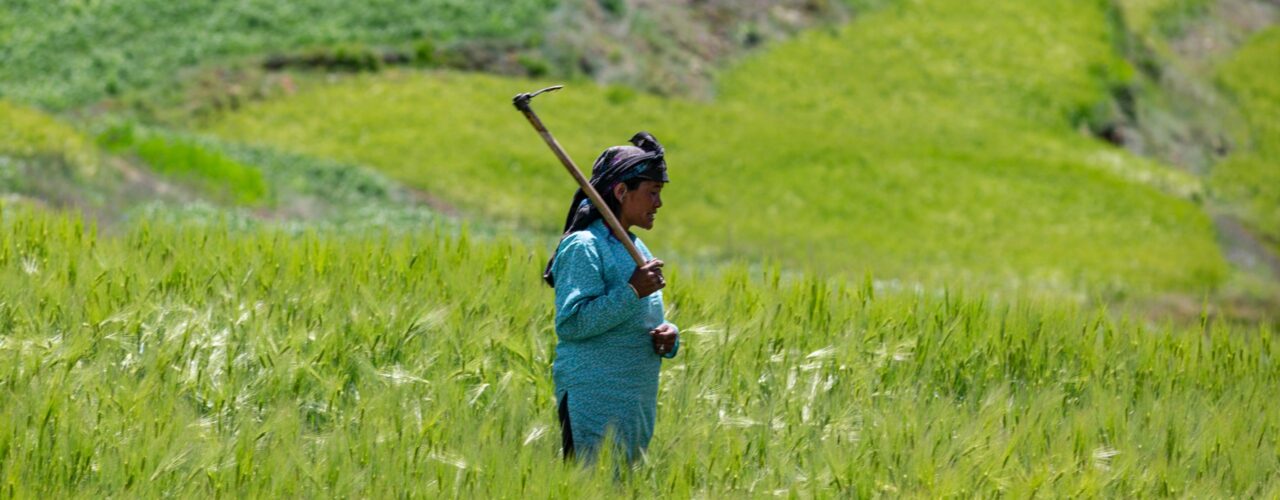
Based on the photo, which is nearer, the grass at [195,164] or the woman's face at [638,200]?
the woman's face at [638,200]

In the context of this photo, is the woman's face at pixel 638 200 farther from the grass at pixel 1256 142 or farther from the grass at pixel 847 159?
the grass at pixel 1256 142

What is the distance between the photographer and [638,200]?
718cm

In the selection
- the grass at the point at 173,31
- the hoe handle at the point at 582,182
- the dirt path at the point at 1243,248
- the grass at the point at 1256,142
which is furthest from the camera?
the grass at the point at 1256,142

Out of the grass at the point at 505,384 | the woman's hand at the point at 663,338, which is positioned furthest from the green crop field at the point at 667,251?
the woman's hand at the point at 663,338

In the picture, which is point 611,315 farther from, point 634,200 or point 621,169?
point 621,169

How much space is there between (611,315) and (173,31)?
28293mm

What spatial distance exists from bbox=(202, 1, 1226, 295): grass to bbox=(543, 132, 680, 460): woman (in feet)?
52.8

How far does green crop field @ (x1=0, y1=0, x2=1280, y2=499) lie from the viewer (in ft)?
24.3

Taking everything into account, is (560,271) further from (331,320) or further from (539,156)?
(539,156)

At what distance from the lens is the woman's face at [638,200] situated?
23.5ft

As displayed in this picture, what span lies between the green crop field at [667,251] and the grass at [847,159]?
11 cm

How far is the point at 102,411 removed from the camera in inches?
288

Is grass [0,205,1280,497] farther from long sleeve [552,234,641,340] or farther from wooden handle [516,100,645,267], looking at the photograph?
wooden handle [516,100,645,267]

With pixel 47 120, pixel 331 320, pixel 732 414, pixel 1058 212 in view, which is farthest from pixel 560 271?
pixel 1058 212
